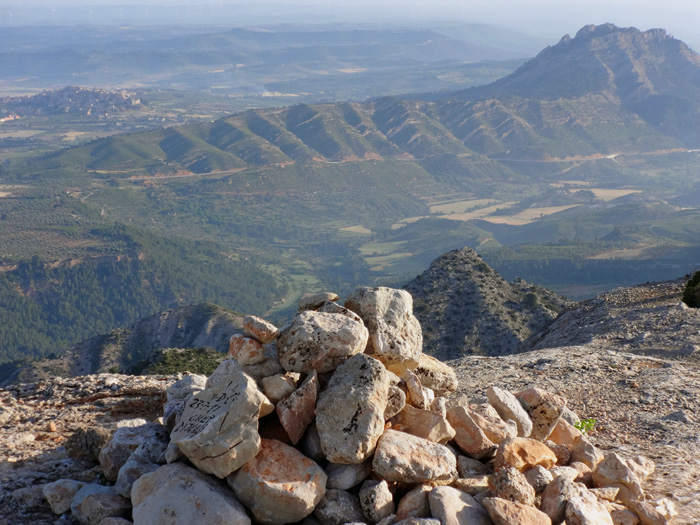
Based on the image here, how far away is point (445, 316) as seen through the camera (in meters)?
60.5

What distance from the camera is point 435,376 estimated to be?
56.8ft

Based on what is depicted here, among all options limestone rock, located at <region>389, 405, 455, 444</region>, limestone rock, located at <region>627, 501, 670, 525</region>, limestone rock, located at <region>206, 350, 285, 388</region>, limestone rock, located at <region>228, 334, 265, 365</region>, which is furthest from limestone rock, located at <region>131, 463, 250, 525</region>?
limestone rock, located at <region>627, 501, 670, 525</region>

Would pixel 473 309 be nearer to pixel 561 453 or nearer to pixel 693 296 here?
pixel 693 296

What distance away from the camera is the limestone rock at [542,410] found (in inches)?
646

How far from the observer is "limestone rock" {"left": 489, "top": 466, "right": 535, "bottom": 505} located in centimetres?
1259

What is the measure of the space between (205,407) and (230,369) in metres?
1.45

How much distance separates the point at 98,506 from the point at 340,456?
483 centimetres

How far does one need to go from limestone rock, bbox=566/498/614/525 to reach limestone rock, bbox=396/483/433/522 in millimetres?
2550

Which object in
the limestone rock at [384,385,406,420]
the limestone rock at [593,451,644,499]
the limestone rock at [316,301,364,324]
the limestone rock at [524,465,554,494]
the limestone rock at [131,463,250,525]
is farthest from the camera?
the limestone rock at [316,301,364,324]

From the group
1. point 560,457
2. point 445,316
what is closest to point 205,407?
point 560,457

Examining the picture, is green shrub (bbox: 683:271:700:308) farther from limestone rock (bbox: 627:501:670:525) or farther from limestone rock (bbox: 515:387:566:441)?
limestone rock (bbox: 627:501:670:525)

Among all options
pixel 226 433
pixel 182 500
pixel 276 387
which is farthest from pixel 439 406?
pixel 182 500

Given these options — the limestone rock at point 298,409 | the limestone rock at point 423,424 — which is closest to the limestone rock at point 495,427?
the limestone rock at point 423,424

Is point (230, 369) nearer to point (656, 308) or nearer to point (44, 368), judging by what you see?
point (656, 308)
